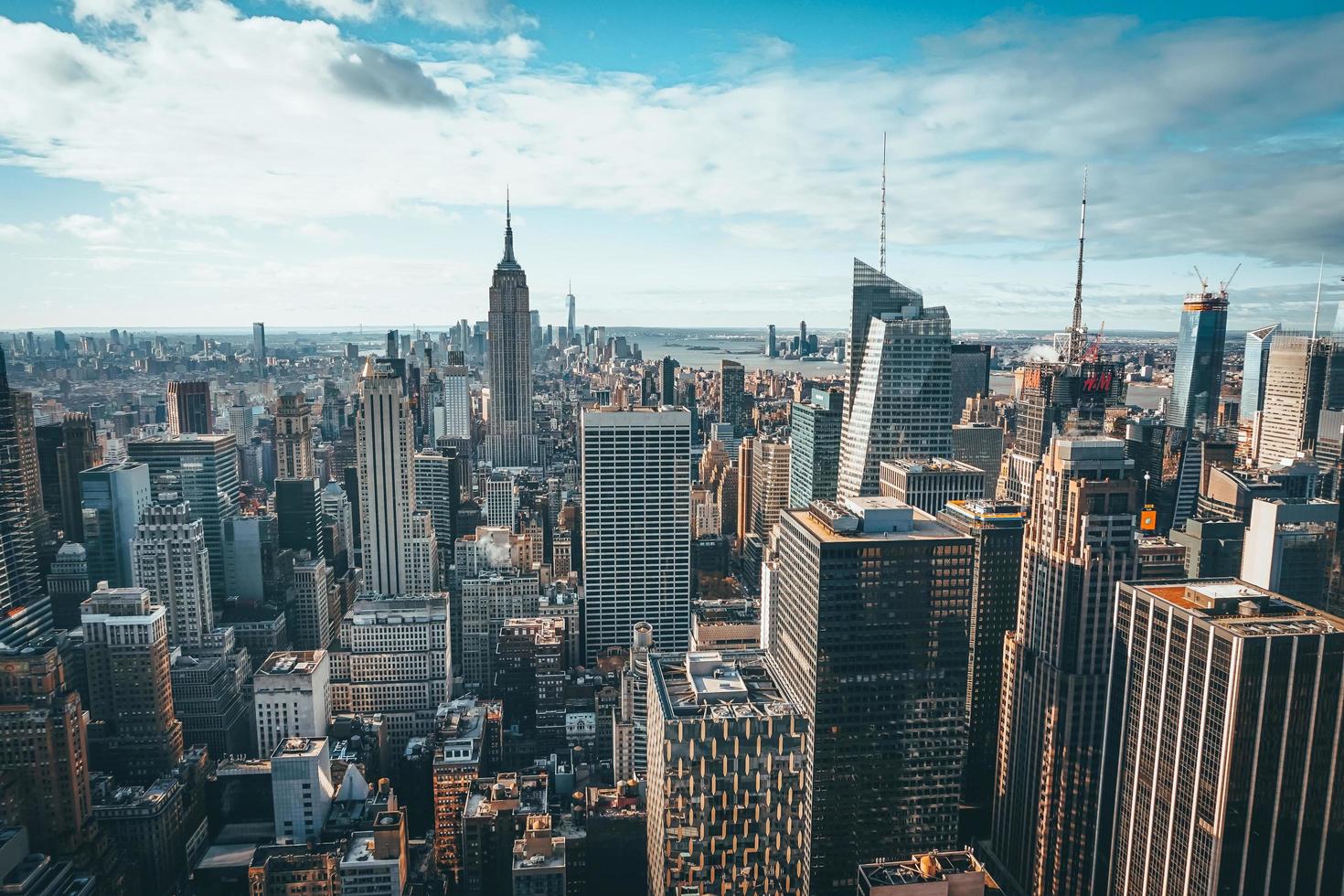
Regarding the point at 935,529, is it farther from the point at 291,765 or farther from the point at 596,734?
the point at 291,765

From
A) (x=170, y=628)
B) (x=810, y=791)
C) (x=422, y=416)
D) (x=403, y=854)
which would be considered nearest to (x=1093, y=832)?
(x=810, y=791)

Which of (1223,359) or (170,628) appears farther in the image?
(1223,359)

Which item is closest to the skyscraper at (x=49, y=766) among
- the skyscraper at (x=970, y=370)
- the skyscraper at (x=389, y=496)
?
the skyscraper at (x=389, y=496)

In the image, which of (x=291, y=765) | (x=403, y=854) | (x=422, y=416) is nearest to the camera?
(x=403, y=854)

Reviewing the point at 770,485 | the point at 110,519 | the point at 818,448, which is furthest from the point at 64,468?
the point at 818,448

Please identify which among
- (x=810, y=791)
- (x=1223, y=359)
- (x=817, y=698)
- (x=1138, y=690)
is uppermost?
(x=1223, y=359)

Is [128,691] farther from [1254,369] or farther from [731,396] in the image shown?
[731,396]

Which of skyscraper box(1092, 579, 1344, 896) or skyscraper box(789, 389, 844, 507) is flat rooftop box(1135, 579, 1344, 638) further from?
skyscraper box(789, 389, 844, 507)
